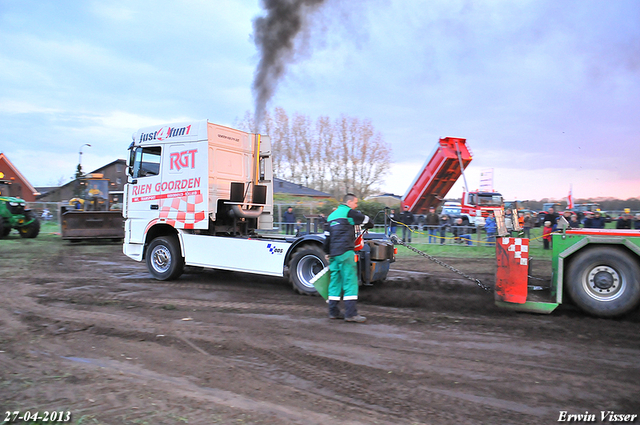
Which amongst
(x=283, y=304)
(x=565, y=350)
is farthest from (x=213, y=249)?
(x=565, y=350)

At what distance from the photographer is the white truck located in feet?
26.1

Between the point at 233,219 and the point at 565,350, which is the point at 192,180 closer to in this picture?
the point at 233,219

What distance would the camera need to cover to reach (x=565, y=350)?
477cm

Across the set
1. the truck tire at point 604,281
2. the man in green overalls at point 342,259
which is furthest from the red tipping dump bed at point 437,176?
the man in green overalls at point 342,259

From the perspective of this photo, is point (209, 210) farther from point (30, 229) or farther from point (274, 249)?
point (30, 229)

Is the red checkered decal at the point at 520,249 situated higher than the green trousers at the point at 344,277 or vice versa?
the red checkered decal at the point at 520,249

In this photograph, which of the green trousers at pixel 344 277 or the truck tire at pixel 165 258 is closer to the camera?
the green trousers at pixel 344 277

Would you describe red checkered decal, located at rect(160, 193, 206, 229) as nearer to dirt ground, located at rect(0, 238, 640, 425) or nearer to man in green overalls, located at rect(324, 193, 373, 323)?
dirt ground, located at rect(0, 238, 640, 425)

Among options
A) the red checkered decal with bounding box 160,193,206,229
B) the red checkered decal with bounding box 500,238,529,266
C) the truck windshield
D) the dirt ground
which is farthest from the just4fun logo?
the truck windshield

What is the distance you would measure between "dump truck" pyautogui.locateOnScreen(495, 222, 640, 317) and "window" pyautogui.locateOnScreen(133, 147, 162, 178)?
21.7 feet

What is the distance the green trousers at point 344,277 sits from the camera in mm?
6093

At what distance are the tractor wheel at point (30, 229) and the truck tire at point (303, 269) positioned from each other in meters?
16.2

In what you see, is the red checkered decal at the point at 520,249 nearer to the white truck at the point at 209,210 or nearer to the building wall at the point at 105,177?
the white truck at the point at 209,210

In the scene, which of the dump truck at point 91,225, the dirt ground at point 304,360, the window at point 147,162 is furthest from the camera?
the dump truck at point 91,225
